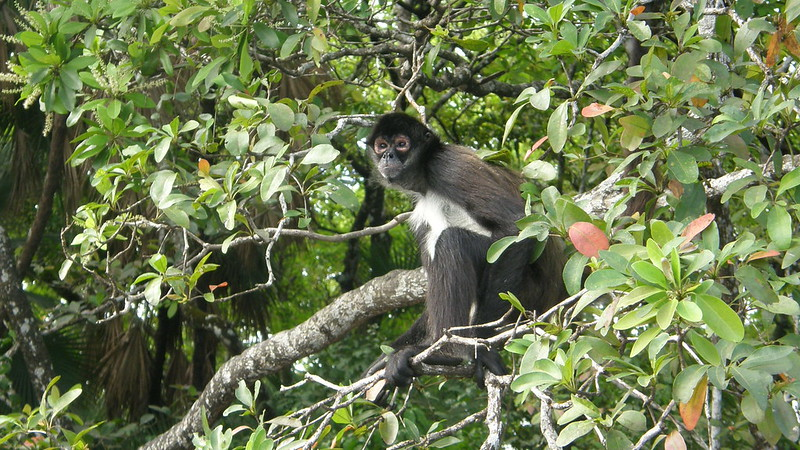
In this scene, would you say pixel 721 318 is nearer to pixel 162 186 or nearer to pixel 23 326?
pixel 162 186

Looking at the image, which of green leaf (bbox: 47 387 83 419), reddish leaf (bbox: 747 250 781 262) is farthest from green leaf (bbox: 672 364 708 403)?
green leaf (bbox: 47 387 83 419)

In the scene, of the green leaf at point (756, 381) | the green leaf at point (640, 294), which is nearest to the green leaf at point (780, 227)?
the green leaf at point (756, 381)

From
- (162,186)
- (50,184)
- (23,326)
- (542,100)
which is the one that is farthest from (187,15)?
(50,184)

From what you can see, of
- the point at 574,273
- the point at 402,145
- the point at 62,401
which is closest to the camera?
the point at 574,273

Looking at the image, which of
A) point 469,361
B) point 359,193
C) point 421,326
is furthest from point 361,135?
point 359,193

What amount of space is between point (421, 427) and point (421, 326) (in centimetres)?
80

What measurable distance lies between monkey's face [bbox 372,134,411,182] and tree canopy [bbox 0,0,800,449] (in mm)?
155

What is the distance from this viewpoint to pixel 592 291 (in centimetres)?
201

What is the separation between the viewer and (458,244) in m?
3.89

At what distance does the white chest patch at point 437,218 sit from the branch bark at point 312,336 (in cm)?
21

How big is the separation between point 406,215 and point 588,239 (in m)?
2.10

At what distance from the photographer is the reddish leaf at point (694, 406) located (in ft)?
6.75

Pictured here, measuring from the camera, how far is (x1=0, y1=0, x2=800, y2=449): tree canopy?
2119 mm

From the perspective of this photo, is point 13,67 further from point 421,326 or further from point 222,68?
point 421,326
